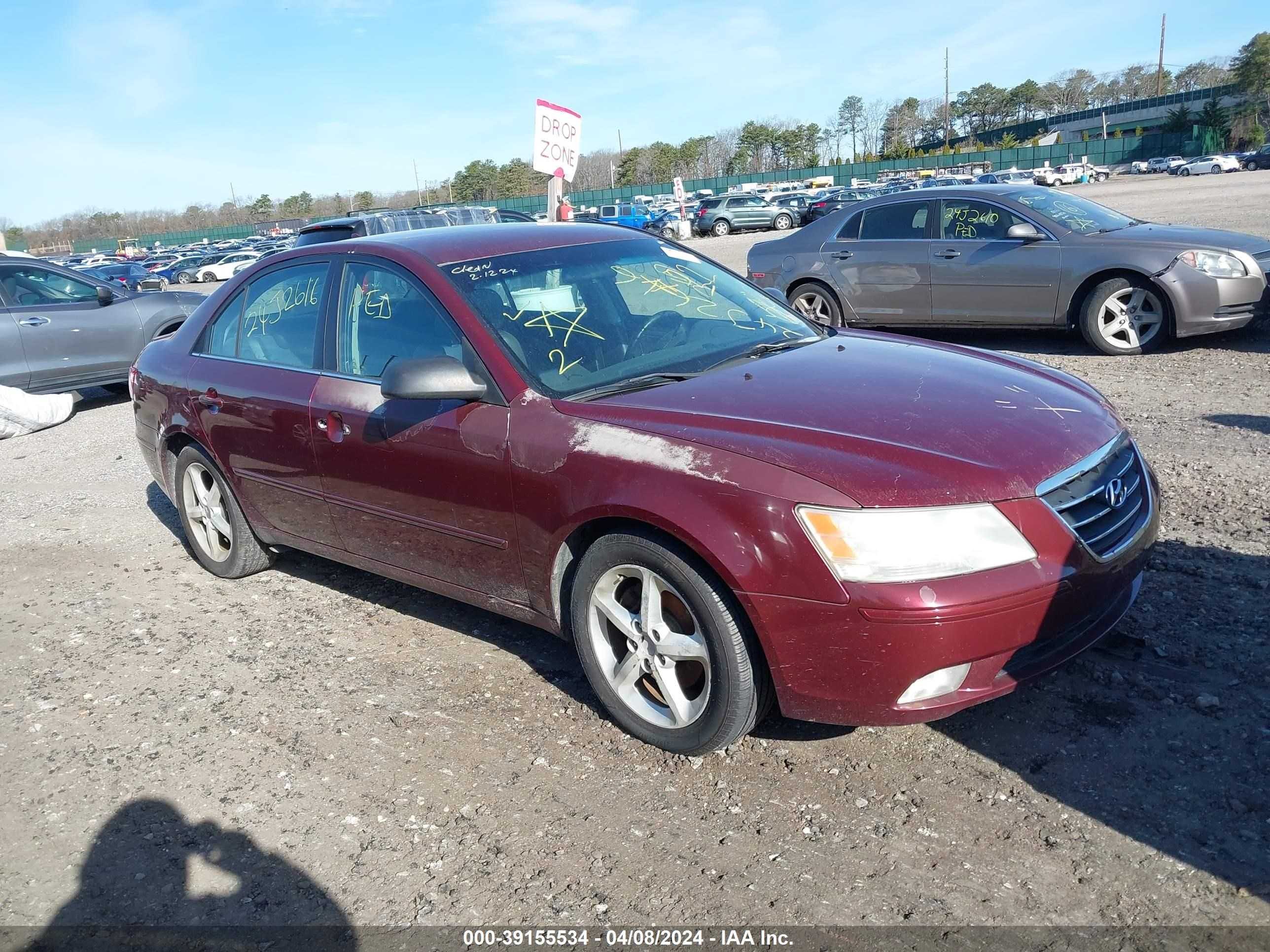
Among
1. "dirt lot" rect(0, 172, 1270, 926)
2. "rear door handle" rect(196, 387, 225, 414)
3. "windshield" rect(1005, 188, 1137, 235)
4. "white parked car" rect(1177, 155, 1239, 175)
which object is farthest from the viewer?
"white parked car" rect(1177, 155, 1239, 175)

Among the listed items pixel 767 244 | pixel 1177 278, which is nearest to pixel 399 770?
pixel 1177 278

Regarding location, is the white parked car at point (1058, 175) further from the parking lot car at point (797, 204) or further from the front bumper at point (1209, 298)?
the front bumper at point (1209, 298)

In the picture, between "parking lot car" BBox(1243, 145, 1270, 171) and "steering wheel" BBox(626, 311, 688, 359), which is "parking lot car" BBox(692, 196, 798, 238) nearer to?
"parking lot car" BBox(1243, 145, 1270, 171)

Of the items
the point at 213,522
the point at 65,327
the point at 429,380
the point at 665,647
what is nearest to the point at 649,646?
the point at 665,647

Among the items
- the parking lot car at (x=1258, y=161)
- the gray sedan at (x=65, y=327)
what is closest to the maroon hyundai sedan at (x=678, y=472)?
the gray sedan at (x=65, y=327)

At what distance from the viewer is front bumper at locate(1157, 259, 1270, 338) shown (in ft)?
25.6

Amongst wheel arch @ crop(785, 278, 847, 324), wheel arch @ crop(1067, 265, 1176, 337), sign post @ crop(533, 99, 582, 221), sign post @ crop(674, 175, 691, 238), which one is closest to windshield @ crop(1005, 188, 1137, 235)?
wheel arch @ crop(1067, 265, 1176, 337)

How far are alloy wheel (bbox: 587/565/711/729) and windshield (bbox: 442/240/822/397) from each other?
2.34 feet

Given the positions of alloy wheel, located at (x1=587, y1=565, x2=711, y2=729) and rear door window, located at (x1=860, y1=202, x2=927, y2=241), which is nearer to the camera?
alloy wheel, located at (x1=587, y1=565, x2=711, y2=729)

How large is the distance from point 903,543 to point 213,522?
379cm

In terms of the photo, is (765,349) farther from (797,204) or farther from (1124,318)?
(797,204)

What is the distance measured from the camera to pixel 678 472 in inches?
116

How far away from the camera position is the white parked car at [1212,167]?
58812 millimetres

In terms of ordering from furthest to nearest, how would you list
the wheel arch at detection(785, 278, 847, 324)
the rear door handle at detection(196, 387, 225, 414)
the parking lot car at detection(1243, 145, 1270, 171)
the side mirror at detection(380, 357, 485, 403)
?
the parking lot car at detection(1243, 145, 1270, 171) → the wheel arch at detection(785, 278, 847, 324) → the rear door handle at detection(196, 387, 225, 414) → the side mirror at detection(380, 357, 485, 403)
